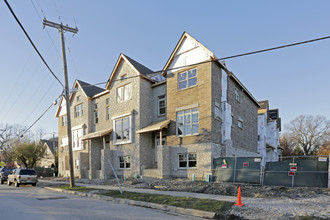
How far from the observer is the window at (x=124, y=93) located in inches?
966

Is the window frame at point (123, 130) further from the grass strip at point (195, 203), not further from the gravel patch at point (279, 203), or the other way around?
the grass strip at point (195, 203)

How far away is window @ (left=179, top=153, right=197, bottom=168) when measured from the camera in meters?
19.6

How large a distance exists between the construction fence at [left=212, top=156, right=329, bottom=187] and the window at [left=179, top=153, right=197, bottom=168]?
234cm

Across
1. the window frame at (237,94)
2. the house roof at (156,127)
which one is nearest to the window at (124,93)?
the house roof at (156,127)

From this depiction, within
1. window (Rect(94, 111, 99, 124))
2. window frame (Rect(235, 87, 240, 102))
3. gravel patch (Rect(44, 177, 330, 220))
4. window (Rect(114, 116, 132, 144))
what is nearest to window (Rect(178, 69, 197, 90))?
window frame (Rect(235, 87, 240, 102))

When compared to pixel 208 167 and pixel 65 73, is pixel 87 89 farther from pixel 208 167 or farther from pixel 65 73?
pixel 208 167

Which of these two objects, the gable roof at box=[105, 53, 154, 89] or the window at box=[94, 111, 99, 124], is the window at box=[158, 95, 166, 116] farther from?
the window at box=[94, 111, 99, 124]

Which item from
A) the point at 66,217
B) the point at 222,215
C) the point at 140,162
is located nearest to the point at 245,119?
the point at 140,162

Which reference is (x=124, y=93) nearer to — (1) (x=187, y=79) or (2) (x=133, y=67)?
(2) (x=133, y=67)

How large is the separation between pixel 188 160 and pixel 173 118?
360 centimetres

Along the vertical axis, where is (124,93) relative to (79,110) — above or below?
above

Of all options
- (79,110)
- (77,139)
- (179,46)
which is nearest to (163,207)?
(179,46)

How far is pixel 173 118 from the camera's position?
21.2 m

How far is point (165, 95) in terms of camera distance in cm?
2322
